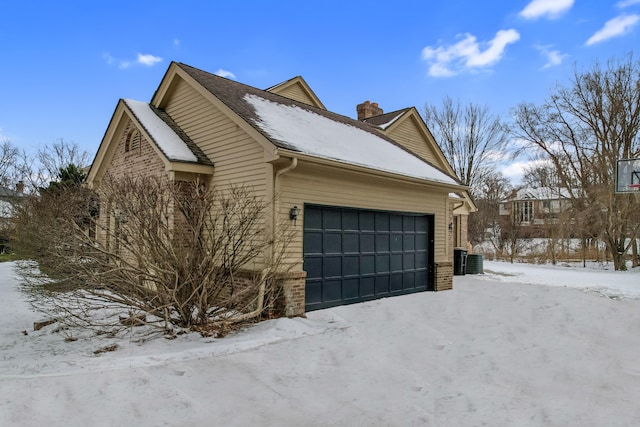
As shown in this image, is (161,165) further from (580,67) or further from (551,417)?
(580,67)

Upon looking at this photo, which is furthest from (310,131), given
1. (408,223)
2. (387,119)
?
(387,119)

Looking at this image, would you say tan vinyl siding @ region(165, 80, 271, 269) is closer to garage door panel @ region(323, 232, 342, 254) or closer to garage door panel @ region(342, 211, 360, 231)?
garage door panel @ region(323, 232, 342, 254)

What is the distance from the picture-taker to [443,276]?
11.5 metres

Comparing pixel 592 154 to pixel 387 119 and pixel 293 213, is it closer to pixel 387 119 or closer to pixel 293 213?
pixel 387 119

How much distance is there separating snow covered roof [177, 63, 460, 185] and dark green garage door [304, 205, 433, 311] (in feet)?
3.79

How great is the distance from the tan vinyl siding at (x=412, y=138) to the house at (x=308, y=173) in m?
2.99

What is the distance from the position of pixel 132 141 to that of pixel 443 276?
9058mm

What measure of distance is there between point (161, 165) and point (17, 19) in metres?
8.73

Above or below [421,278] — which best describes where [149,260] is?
above

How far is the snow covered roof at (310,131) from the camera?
840cm

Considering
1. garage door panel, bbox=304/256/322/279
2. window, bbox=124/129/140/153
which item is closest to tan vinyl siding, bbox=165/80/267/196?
window, bbox=124/129/140/153

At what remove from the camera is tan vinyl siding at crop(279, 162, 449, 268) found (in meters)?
7.95

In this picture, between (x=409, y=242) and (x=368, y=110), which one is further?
(x=368, y=110)

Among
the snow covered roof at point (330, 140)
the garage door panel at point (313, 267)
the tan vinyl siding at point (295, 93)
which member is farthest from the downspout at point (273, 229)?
the tan vinyl siding at point (295, 93)
